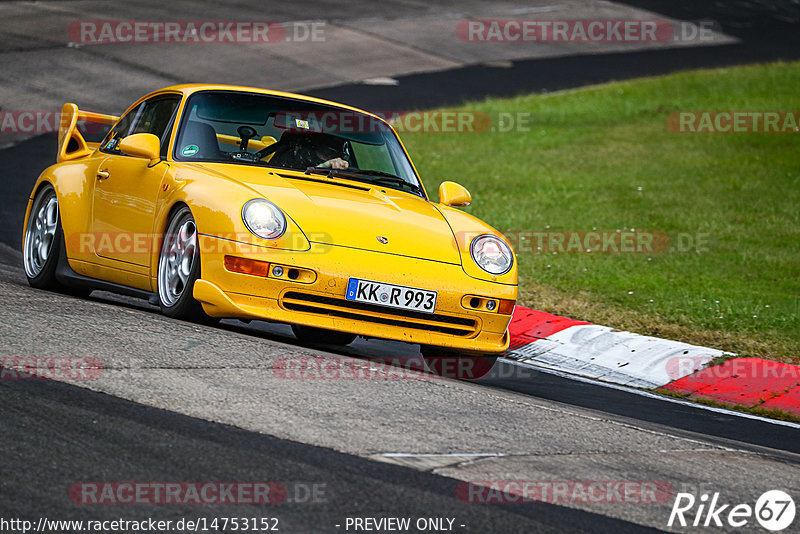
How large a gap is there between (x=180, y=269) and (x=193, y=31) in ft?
64.2

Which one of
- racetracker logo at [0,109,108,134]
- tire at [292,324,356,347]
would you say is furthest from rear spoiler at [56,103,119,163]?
racetracker logo at [0,109,108,134]

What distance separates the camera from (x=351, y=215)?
6641 millimetres

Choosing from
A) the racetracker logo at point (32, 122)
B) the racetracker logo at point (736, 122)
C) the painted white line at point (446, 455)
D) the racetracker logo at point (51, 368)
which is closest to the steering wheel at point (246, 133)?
the racetracker logo at point (51, 368)

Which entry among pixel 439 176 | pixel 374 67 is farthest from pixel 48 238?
pixel 374 67

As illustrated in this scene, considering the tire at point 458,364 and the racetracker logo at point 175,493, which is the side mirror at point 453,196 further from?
the racetracker logo at point 175,493

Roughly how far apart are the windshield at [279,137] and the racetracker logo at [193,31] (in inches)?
633

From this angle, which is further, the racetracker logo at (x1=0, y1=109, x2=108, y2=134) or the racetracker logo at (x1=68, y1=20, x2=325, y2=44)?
the racetracker logo at (x1=68, y1=20, x2=325, y2=44)

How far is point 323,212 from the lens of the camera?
21.5 ft

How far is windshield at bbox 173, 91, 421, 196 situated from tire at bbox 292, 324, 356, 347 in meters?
0.98

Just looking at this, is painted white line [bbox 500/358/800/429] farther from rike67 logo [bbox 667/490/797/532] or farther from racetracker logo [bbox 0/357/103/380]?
racetracker logo [bbox 0/357/103/380]

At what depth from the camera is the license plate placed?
6.28 meters

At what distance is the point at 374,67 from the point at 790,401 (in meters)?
17.1

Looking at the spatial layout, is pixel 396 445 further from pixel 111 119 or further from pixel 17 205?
pixel 17 205

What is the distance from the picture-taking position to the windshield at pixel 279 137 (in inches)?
288
